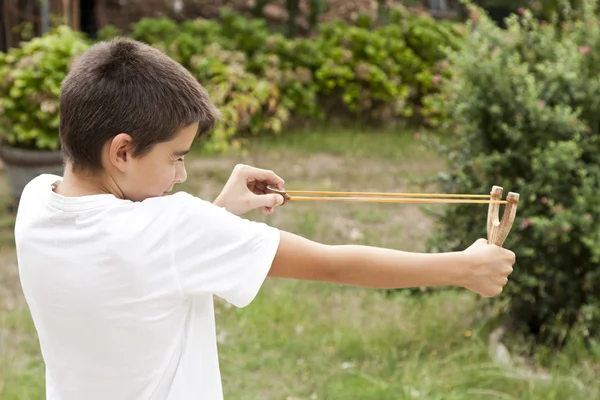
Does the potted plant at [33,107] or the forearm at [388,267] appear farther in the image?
the potted plant at [33,107]

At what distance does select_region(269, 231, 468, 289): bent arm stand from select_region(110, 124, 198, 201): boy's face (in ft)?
0.78

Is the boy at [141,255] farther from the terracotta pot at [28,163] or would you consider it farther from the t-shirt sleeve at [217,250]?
the terracotta pot at [28,163]

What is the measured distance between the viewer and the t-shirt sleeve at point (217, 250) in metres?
1.30

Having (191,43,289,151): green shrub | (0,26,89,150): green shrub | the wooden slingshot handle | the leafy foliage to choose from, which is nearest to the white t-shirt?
the wooden slingshot handle

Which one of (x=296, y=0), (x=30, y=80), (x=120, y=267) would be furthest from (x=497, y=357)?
(x=296, y=0)

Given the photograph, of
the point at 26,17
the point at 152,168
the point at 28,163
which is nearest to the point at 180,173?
the point at 152,168

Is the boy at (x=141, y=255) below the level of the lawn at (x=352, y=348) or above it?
above

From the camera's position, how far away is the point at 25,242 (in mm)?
1379

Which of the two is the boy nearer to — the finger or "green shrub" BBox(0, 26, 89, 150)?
the finger

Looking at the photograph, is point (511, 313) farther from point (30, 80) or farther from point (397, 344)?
point (30, 80)

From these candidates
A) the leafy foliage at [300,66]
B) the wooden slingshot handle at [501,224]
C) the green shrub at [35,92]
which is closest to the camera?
the wooden slingshot handle at [501,224]

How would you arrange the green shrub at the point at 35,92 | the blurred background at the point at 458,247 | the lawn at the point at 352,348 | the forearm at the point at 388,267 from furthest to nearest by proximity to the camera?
the green shrub at the point at 35,92, the blurred background at the point at 458,247, the lawn at the point at 352,348, the forearm at the point at 388,267

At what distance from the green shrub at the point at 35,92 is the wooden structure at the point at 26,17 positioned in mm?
2332

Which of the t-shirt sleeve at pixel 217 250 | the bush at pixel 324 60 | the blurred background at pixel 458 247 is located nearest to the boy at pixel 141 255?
the t-shirt sleeve at pixel 217 250
